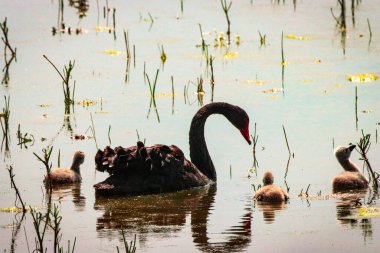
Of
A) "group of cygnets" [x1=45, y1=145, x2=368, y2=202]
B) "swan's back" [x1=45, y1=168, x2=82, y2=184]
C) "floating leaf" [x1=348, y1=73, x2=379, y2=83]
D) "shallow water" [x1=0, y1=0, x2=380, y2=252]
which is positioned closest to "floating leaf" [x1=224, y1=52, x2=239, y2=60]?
"shallow water" [x1=0, y1=0, x2=380, y2=252]

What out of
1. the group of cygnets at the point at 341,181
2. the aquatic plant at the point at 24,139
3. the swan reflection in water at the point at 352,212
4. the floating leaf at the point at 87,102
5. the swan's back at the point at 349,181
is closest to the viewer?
the swan reflection in water at the point at 352,212

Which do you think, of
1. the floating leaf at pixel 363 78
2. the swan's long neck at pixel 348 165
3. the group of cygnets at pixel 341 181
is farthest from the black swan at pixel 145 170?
the floating leaf at pixel 363 78

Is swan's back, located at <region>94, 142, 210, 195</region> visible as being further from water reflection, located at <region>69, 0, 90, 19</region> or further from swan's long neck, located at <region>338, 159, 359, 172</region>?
water reflection, located at <region>69, 0, 90, 19</region>

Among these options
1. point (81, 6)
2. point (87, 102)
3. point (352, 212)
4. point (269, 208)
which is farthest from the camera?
point (81, 6)

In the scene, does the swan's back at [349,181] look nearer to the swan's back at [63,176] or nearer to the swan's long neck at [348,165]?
the swan's long neck at [348,165]

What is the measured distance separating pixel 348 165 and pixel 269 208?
1.58 metres

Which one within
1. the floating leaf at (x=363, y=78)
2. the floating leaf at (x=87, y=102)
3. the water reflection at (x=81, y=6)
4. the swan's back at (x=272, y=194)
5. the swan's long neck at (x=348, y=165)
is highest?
the water reflection at (x=81, y=6)

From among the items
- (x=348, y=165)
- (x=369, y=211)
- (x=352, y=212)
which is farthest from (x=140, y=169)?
(x=369, y=211)

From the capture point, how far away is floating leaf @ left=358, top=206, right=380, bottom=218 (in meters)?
11.6

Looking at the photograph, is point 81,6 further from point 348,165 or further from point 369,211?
point 369,211

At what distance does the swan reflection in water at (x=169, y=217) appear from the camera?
432 inches

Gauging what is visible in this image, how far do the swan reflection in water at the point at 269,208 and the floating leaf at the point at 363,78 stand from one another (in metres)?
6.16

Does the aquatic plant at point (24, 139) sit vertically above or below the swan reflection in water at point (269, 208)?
above

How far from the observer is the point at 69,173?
13539mm
